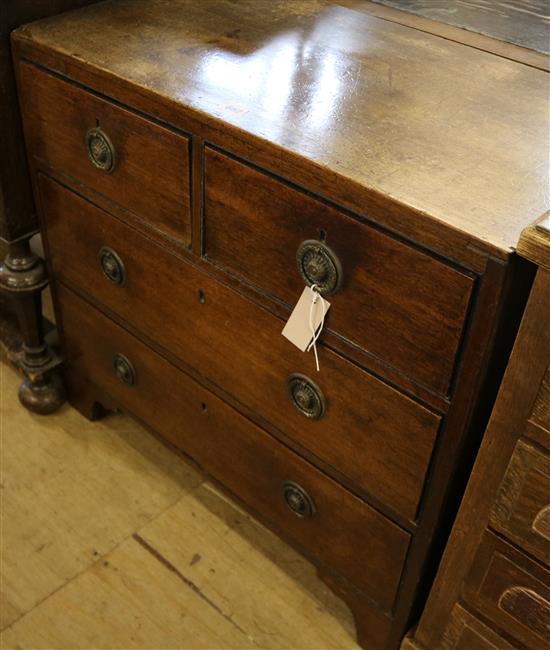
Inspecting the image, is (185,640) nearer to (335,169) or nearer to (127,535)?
(127,535)

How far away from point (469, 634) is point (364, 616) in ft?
0.71

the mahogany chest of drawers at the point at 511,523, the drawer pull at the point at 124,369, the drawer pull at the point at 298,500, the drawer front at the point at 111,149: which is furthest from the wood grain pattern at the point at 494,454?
the drawer pull at the point at 124,369

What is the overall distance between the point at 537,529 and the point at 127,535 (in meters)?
0.79

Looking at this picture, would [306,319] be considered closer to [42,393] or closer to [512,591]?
[512,591]

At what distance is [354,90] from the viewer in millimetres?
1036

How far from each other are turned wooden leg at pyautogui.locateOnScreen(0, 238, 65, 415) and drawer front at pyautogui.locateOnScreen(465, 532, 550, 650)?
883mm

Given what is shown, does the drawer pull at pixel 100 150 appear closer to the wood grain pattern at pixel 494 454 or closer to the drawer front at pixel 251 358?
the drawer front at pixel 251 358

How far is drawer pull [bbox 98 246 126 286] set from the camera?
127 cm

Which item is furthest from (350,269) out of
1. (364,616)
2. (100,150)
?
(364,616)

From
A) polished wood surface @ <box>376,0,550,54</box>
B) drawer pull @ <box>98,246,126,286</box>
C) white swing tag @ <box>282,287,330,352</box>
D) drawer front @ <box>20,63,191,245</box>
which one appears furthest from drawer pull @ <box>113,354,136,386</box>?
polished wood surface @ <box>376,0,550,54</box>

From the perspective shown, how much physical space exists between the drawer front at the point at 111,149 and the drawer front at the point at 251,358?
54 millimetres

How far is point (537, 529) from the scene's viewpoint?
909 millimetres

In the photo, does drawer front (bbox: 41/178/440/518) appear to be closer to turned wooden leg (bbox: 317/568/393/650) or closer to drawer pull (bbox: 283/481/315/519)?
drawer pull (bbox: 283/481/315/519)

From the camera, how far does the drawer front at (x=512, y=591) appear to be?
3.11ft
